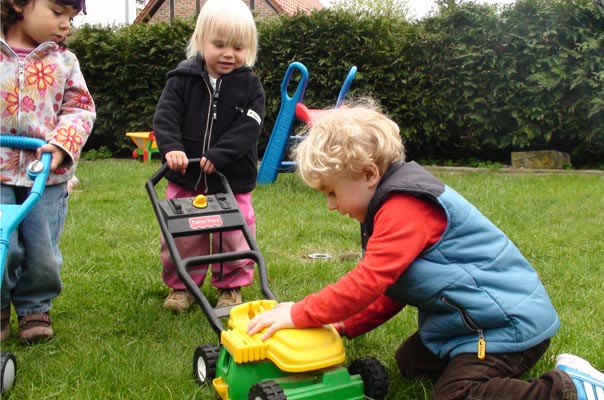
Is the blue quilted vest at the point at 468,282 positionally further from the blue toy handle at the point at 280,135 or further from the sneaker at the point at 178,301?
the blue toy handle at the point at 280,135

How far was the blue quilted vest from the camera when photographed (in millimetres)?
2125

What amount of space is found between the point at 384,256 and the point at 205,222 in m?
1.00

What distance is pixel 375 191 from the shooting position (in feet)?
7.22

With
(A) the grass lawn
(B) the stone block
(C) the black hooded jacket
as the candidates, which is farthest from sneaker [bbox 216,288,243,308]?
(B) the stone block

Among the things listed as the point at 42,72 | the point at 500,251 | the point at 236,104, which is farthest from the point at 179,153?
the point at 500,251

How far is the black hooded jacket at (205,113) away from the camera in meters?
3.34

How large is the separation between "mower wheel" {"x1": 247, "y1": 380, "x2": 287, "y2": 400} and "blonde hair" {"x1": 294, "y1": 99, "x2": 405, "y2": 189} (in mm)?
651

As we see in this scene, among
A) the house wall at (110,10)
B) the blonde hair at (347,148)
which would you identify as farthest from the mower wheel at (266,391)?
the house wall at (110,10)

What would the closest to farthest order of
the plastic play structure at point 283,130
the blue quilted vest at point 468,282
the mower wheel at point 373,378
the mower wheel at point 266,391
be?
→ the mower wheel at point 266,391 < the blue quilted vest at point 468,282 < the mower wheel at point 373,378 < the plastic play structure at point 283,130

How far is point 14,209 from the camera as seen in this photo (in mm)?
2318

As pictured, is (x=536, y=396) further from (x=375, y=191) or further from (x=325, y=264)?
(x=325, y=264)

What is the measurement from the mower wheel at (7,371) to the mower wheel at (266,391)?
89 centimetres

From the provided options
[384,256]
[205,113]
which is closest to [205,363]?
[384,256]

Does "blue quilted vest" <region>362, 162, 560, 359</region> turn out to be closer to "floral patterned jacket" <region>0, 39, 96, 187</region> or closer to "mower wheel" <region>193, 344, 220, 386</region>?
"mower wheel" <region>193, 344, 220, 386</region>
